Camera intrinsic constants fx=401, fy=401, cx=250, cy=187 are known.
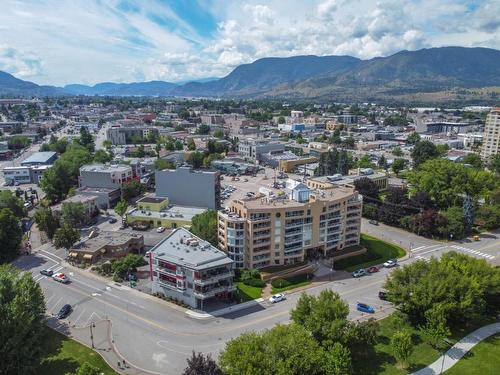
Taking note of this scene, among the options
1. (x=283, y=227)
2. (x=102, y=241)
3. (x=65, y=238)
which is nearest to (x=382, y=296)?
(x=283, y=227)

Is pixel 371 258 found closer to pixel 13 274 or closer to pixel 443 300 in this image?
pixel 443 300

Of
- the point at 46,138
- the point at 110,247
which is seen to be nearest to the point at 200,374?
the point at 110,247

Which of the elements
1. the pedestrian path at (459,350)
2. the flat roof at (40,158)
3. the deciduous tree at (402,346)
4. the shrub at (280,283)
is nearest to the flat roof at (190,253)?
the shrub at (280,283)

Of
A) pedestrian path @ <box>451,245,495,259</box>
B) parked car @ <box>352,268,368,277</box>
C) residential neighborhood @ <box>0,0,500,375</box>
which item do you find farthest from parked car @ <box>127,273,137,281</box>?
pedestrian path @ <box>451,245,495,259</box>

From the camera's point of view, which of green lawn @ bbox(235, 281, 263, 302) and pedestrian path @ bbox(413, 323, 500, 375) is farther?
green lawn @ bbox(235, 281, 263, 302)

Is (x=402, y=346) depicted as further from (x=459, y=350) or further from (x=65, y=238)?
(x=65, y=238)

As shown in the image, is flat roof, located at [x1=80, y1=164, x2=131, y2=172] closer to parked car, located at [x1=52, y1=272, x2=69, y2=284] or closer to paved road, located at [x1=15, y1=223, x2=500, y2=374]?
paved road, located at [x1=15, y1=223, x2=500, y2=374]
